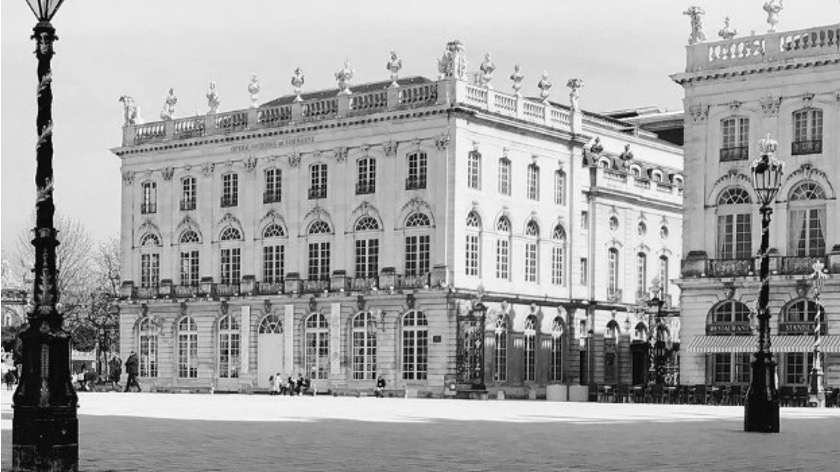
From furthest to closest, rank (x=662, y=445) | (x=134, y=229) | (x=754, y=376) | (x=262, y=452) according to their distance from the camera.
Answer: (x=134, y=229)
(x=754, y=376)
(x=662, y=445)
(x=262, y=452)

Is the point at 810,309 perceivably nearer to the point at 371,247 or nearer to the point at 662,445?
the point at 371,247

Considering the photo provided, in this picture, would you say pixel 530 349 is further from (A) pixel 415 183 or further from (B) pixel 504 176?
(A) pixel 415 183

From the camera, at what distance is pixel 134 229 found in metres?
84.9

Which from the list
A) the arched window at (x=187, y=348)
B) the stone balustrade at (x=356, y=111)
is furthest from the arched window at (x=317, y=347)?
the stone balustrade at (x=356, y=111)

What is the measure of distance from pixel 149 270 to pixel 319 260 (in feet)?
37.6

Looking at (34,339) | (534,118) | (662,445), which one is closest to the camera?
(34,339)

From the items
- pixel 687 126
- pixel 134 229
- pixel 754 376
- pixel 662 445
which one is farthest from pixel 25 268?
pixel 662 445

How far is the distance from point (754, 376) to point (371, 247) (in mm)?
42035

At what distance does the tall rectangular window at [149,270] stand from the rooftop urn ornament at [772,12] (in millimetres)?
33458

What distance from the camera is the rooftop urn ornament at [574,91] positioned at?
261 ft

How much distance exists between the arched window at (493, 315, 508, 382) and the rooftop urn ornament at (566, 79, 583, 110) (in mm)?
11635

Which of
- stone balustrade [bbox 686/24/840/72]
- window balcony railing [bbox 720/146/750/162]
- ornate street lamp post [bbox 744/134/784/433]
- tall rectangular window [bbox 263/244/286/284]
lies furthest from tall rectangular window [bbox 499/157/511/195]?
ornate street lamp post [bbox 744/134/784/433]

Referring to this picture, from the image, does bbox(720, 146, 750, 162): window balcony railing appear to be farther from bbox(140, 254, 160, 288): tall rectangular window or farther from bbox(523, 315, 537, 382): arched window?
bbox(140, 254, 160, 288): tall rectangular window

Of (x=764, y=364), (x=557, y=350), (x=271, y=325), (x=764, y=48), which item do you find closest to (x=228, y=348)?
(x=271, y=325)
